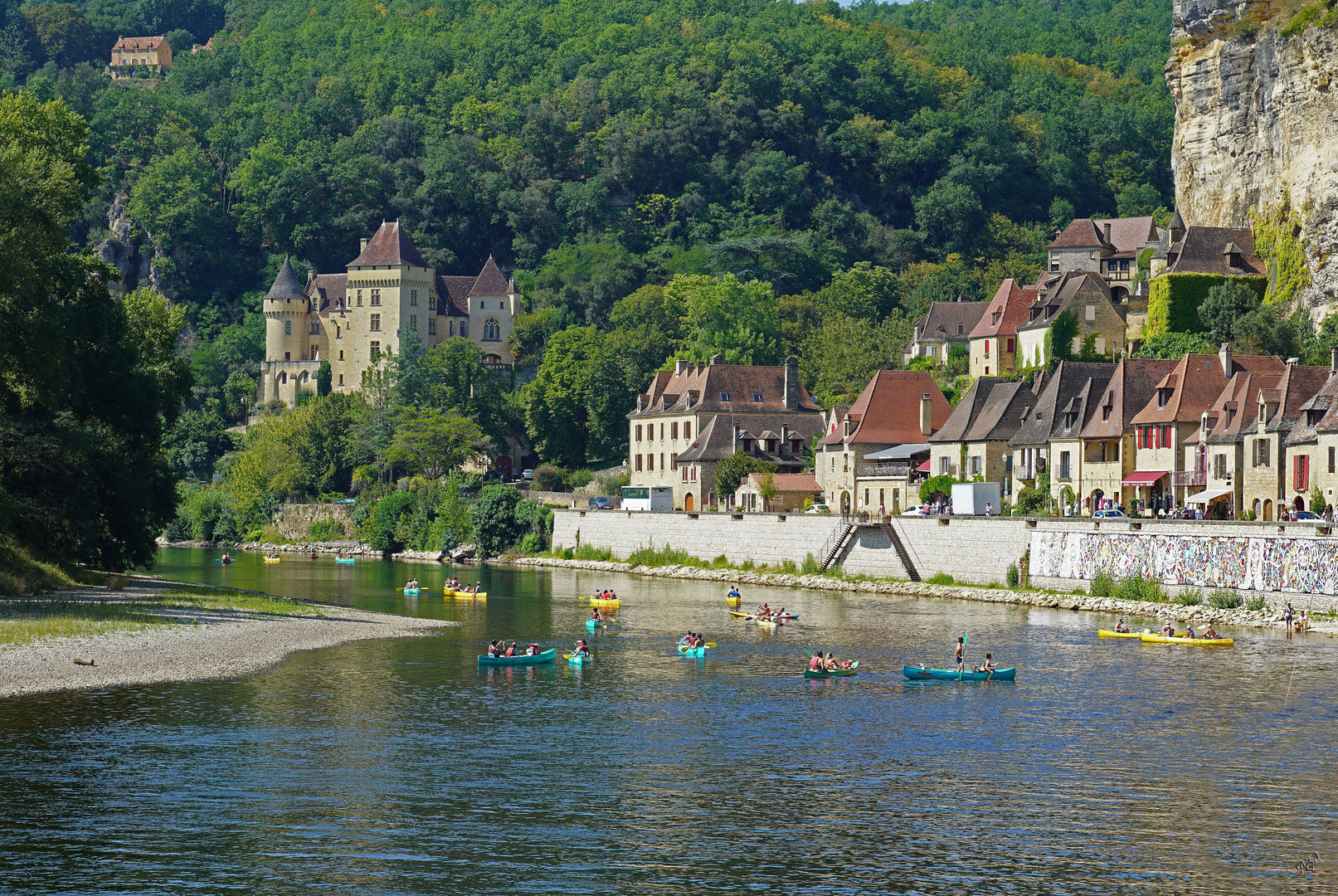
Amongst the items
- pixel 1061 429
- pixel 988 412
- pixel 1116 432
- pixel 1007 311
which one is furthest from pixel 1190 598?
pixel 1007 311

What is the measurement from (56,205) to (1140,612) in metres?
40.2

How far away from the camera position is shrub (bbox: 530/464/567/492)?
377ft

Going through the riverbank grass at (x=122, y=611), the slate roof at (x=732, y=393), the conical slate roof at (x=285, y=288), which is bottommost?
the riverbank grass at (x=122, y=611)

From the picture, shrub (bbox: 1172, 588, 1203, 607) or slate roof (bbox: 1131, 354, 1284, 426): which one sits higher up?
slate roof (bbox: 1131, 354, 1284, 426)

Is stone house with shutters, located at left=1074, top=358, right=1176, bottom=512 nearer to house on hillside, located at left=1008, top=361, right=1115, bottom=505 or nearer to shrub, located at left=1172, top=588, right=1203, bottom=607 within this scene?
house on hillside, located at left=1008, top=361, right=1115, bottom=505

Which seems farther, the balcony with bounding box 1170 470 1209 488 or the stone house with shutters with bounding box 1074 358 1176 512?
the stone house with shutters with bounding box 1074 358 1176 512

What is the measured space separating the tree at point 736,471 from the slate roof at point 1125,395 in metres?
24.8

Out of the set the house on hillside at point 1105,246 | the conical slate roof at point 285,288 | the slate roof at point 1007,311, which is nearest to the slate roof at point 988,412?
the slate roof at point 1007,311

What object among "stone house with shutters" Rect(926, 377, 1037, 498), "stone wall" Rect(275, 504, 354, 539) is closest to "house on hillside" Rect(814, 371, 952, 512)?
"stone house with shutters" Rect(926, 377, 1037, 498)

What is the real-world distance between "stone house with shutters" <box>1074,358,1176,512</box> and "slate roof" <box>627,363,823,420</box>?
28995mm

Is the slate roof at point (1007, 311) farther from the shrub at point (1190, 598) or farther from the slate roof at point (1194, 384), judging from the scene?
the shrub at point (1190, 598)

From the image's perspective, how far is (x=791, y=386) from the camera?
102312mm

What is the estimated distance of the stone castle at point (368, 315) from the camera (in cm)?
15350

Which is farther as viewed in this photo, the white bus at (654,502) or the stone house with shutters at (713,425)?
the stone house with shutters at (713,425)
